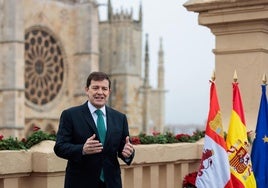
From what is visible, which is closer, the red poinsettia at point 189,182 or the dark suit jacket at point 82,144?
the dark suit jacket at point 82,144

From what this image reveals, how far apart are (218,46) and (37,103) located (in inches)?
1264

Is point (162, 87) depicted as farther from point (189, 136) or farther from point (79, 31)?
point (189, 136)

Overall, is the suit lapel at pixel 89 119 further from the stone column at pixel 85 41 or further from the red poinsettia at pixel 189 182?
the stone column at pixel 85 41

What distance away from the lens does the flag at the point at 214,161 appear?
4961mm

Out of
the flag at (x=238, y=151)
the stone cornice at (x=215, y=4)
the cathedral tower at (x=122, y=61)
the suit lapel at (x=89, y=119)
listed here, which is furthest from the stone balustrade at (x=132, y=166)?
the cathedral tower at (x=122, y=61)

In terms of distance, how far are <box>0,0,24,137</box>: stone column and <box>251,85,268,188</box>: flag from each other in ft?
95.0

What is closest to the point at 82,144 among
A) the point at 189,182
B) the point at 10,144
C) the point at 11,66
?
the point at 10,144

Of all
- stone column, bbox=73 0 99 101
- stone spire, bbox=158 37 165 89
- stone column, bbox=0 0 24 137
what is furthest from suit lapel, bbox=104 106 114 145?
stone spire, bbox=158 37 165 89

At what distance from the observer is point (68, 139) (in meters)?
3.94

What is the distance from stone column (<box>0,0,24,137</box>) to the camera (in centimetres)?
3366

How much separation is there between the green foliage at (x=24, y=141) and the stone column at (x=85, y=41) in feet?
110

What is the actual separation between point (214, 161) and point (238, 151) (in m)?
0.31

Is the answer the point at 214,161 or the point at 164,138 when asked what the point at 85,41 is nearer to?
the point at 164,138

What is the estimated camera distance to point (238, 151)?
204 inches
